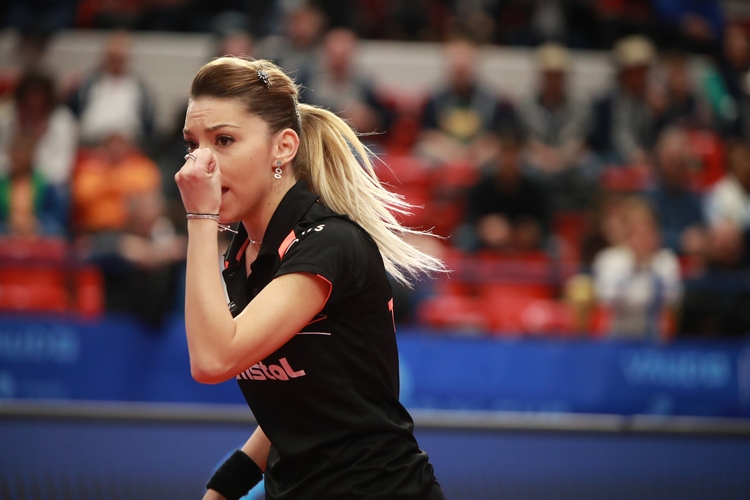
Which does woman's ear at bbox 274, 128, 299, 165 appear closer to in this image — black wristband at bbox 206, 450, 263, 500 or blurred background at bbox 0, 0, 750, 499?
black wristband at bbox 206, 450, 263, 500

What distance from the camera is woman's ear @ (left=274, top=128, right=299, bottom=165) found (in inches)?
90.2

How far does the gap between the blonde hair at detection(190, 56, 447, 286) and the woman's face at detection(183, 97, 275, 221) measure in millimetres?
30

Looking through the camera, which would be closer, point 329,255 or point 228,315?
point 228,315

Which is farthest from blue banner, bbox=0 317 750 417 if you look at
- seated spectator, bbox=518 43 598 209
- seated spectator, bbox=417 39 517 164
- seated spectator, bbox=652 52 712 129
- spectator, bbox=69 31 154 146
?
seated spectator, bbox=652 52 712 129

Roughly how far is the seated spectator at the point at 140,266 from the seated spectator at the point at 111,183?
1093mm

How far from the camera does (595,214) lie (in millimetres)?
7082

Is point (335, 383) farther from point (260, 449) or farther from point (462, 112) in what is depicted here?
point (462, 112)

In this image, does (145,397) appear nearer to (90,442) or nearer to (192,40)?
(90,442)

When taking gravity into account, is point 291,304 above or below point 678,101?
below

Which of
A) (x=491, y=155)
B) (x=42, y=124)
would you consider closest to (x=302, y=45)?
(x=491, y=155)

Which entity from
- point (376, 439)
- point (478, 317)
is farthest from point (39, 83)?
point (376, 439)

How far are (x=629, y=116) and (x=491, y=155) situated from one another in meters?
1.86

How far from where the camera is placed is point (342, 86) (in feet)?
27.3

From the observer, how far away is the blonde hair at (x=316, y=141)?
7.27 ft
